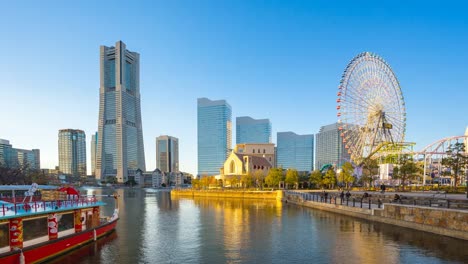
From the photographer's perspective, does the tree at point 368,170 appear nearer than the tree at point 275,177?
Yes

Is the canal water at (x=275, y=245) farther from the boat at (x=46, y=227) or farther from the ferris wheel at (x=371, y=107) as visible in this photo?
the ferris wheel at (x=371, y=107)

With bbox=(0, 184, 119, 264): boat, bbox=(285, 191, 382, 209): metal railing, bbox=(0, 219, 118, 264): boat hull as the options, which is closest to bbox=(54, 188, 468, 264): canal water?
bbox=(0, 219, 118, 264): boat hull

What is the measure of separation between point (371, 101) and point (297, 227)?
6447cm

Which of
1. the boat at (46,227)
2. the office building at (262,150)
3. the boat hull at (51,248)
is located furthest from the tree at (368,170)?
the boat hull at (51,248)

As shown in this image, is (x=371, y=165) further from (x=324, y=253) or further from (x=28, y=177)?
(x=28, y=177)

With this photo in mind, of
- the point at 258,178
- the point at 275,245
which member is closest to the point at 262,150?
the point at 258,178

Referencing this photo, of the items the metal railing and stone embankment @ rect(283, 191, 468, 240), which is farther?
the metal railing

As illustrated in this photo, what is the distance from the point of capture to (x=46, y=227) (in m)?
28.1

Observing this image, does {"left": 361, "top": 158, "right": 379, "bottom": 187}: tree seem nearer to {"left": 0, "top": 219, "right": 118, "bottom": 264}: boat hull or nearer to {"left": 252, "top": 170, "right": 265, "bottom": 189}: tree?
{"left": 252, "top": 170, "right": 265, "bottom": 189}: tree

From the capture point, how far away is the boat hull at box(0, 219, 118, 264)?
22.5 metres

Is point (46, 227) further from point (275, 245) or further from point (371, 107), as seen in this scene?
point (371, 107)

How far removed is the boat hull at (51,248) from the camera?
22.5 meters

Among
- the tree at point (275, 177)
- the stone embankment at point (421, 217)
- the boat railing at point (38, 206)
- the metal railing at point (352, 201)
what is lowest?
the tree at point (275, 177)

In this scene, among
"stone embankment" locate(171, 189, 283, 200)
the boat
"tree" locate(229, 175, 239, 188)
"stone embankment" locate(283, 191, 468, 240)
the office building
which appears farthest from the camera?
the office building
